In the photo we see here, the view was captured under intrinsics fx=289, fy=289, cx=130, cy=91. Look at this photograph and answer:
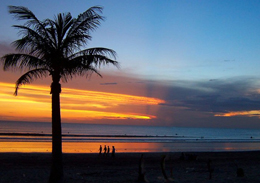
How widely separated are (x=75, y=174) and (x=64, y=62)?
7673mm

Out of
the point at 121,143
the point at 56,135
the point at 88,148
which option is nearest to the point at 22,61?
the point at 56,135

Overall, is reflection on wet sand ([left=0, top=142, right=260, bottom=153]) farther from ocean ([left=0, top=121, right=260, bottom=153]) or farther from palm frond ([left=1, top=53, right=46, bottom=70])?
palm frond ([left=1, top=53, right=46, bottom=70])

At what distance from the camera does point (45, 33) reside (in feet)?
38.1

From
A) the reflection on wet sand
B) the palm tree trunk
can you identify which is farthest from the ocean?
the palm tree trunk

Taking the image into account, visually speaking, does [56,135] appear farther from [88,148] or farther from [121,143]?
[121,143]

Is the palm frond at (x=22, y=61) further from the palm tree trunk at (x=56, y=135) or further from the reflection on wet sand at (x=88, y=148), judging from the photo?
the reflection on wet sand at (x=88, y=148)

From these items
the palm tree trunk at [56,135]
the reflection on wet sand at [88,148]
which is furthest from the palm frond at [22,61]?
the reflection on wet sand at [88,148]

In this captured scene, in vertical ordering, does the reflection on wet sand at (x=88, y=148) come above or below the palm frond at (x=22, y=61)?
below

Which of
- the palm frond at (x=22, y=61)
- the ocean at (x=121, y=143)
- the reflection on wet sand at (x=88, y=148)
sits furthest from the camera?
the ocean at (x=121, y=143)

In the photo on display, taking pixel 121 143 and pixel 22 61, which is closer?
pixel 22 61

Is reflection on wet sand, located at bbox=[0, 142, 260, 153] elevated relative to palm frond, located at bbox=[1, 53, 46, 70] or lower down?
lower down

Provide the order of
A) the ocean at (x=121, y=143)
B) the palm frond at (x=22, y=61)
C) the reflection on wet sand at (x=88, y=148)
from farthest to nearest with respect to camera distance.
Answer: the ocean at (x=121, y=143), the reflection on wet sand at (x=88, y=148), the palm frond at (x=22, y=61)

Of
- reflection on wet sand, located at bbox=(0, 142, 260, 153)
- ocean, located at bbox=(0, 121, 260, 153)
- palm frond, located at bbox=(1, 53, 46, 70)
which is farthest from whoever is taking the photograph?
ocean, located at bbox=(0, 121, 260, 153)

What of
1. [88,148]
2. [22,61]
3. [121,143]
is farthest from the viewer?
[121,143]
